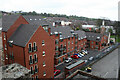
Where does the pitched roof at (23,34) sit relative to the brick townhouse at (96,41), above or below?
above

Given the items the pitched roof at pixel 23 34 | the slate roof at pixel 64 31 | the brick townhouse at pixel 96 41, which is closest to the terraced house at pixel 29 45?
the pitched roof at pixel 23 34

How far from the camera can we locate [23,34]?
661 inches

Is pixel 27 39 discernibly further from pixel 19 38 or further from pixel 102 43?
pixel 102 43

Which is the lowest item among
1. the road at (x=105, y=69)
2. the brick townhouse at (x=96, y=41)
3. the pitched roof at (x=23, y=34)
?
the road at (x=105, y=69)

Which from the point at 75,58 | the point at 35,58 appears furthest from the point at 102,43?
the point at 35,58

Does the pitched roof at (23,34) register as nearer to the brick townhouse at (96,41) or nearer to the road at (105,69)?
the road at (105,69)

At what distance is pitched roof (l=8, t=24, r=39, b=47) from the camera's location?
15.7 metres

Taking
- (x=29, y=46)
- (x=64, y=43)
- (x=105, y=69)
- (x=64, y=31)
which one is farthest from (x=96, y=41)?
(x=29, y=46)

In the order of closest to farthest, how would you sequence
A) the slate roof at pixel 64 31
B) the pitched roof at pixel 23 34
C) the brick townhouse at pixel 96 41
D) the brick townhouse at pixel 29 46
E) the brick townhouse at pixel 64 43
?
the brick townhouse at pixel 29 46 → the pitched roof at pixel 23 34 → the brick townhouse at pixel 64 43 → the slate roof at pixel 64 31 → the brick townhouse at pixel 96 41

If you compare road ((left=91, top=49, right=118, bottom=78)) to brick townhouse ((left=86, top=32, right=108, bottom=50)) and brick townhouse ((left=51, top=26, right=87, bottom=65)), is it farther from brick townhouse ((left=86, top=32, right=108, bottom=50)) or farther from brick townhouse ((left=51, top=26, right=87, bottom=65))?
brick townhouse ((left=86, top=32, right=108, bottom=50))

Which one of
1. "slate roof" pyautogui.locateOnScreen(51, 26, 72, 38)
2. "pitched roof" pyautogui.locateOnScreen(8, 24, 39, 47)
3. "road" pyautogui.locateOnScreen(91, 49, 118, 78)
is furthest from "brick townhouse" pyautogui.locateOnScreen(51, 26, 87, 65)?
"pitched roof" pyautogui.locateOnScreen(8, 24, 39, 47)

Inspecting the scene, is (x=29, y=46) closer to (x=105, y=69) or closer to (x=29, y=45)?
(x=29, y=45)

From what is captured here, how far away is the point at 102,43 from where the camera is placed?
138 feet

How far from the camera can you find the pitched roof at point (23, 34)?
15.7 m
